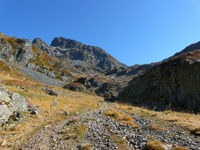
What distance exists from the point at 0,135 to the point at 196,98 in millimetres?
36468

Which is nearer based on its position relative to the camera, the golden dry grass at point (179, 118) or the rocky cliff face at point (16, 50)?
the golden dry grass at point (179, 118)

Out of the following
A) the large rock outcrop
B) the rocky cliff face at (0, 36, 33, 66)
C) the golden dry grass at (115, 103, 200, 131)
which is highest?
the rocky cliff face at (0, 36, 33, 66)

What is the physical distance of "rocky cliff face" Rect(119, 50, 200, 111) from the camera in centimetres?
2984

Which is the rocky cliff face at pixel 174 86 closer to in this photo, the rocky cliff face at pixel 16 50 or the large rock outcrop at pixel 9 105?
the large rock outcrop at pixel 9 105

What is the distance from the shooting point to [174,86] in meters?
35.0

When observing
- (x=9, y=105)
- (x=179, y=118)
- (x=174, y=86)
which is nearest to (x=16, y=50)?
(x=9, y=105)

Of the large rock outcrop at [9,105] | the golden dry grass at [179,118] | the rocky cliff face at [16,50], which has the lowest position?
the golden dry grass at [179,118]

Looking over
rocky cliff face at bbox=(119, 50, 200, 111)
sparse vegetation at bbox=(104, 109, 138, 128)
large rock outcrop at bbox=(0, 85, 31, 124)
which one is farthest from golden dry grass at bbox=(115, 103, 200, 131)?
large rock outcrop at bbox=(0, 85, 31, 124)

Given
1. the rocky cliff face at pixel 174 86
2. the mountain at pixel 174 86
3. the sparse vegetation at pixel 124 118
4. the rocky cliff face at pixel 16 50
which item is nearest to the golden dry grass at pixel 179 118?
the sparse vegetation at pixel 124 118

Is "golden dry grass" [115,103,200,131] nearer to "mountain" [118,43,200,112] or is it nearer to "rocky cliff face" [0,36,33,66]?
"mountain" [118,43,200,112]

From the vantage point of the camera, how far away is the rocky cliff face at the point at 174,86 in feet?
97.9

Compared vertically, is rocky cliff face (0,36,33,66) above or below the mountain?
above

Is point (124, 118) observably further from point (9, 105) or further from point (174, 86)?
point (174, 86)

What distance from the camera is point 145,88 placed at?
150 feet
